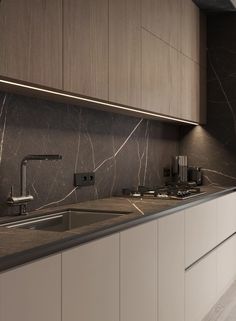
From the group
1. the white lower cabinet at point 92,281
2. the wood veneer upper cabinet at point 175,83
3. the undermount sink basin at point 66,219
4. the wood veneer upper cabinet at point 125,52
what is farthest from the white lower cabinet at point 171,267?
the wood veneer upper cabinet at point 175,83

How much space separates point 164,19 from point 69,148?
1.33 metres

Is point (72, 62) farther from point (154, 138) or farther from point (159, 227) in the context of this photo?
point (154, 138)

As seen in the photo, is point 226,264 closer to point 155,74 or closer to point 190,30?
point 155,74

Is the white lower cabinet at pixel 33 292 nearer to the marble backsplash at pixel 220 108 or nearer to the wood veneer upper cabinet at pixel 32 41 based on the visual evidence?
the wood veneer upper cabinet at pixel 32 41

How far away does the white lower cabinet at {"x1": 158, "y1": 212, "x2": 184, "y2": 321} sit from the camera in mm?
2414

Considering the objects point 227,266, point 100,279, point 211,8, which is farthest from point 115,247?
point 211,8

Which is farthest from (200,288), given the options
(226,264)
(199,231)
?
(226,264)

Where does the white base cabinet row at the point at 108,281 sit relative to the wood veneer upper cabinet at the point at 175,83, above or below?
below

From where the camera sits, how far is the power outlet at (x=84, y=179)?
2.84m

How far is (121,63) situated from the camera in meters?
2.68

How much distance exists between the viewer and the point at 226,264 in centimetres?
380

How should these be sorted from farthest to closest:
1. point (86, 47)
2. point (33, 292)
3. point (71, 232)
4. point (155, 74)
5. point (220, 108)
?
point (220, 108), point (155, 74), point (86, 47), point (71, 232), point (33, 292)

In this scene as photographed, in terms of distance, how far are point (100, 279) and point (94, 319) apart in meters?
0.15

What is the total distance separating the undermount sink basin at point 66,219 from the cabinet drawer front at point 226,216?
145cm
